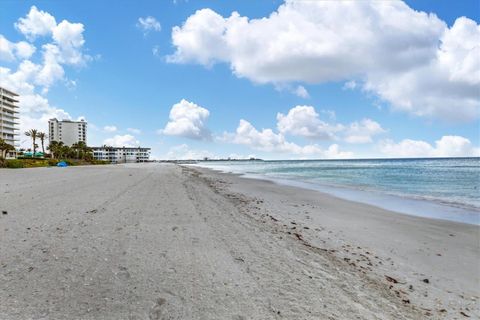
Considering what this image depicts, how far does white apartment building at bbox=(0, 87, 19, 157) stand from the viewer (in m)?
114

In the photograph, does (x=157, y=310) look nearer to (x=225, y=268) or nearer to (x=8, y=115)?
(x=225, y=268)

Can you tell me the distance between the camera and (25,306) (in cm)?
342

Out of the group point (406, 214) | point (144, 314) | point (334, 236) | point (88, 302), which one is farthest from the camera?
point (406, 214)

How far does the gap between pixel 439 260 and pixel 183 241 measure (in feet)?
17.7

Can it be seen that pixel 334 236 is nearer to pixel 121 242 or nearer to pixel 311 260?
pixel 311 260

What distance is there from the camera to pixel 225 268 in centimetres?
473


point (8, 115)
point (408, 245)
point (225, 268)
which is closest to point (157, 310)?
point (225, 268)

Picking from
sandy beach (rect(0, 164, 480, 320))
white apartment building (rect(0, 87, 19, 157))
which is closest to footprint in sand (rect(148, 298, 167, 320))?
sandy beach (rect(0, 164, 480, 320))

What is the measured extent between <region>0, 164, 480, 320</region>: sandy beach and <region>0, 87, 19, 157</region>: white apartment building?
431 feet

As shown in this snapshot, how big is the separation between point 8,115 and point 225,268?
14898 cm

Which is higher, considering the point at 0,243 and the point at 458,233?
the point at 0,243

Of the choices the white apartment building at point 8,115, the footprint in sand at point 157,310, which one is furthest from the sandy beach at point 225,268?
the white apartment building at point 8,115

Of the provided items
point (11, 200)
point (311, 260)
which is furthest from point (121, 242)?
point (11, 200)

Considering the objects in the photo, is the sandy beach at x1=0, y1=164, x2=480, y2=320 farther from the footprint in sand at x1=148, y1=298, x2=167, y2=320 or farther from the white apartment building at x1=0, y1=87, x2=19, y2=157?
the white apartment building at x1=0, y1=87, x2=19, y2=157
